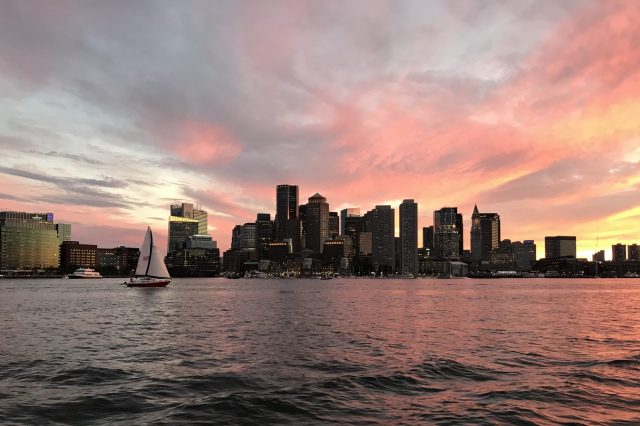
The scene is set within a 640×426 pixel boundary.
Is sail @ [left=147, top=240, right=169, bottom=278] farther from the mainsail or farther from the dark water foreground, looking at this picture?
the dark water foreground

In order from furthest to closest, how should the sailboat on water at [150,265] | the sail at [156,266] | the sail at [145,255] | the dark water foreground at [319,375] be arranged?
the sail at [156,266] < the sailboat on water at [150,265] < the sail at [145,255] < the dark water foreground at [319,375]

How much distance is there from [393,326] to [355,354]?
23749 millimetres

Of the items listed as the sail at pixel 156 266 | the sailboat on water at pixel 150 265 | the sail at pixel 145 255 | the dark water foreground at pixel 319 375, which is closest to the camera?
the dark water foreground at pixel 319 375

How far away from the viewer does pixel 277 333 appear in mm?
56438

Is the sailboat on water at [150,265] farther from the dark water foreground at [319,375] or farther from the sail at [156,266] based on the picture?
the dark water foreground at [319,375]

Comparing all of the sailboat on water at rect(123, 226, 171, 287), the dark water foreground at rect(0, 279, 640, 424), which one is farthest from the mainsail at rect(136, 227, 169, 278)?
the dark water foreground at rect(0, 279, 640, 424)

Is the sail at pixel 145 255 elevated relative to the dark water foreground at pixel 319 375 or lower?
elevated

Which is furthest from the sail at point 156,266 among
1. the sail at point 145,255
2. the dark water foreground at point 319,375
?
the dark water foreground at point 319,375

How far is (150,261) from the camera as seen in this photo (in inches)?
7367

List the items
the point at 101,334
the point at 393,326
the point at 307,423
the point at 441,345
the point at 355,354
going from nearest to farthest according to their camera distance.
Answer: the point at 307,423 < the point at 355,354 < the point at 441,345 < the point at 101,334 < the point at 393,326

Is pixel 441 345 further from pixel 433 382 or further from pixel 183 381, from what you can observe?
pixel 183 381

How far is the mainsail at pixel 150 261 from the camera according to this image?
184 meters

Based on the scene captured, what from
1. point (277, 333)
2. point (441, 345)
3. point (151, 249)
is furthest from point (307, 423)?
point (151, 249)

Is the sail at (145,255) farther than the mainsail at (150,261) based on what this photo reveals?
No
